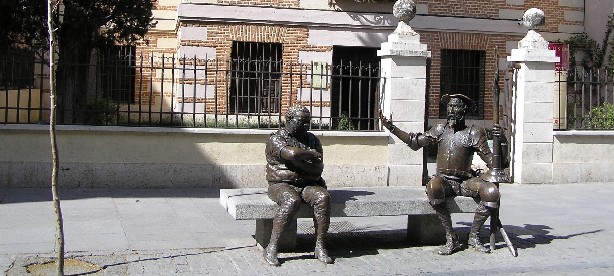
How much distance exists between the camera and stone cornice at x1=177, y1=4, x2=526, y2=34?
630 inches

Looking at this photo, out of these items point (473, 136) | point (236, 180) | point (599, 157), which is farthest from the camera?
point (599, 157)

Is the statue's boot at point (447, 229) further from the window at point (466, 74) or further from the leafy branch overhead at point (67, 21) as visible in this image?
the window at point (466, 74)

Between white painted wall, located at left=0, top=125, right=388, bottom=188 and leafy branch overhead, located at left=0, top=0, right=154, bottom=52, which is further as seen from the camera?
leafy branch overhead, located at left=0, top=0, right=154, bottom=52

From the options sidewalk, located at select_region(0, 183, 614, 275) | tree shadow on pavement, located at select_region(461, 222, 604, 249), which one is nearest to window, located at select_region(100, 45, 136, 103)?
sidewalk, located at select_region(0, 183, 614, 275)

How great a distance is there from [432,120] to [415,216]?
978 centimetres

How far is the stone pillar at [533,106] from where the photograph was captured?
40.9ft

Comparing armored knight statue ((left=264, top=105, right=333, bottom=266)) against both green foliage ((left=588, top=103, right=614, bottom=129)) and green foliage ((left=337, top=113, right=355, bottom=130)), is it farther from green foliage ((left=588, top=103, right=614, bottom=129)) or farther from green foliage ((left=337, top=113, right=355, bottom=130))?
green foliage ((left=588, top=103, right=614, bottom=129))

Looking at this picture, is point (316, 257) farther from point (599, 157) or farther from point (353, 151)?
point (599, 157)

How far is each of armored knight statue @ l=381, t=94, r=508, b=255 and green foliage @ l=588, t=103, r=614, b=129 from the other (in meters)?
6.79

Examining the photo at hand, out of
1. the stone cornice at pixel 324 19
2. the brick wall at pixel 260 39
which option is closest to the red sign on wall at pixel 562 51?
the stone cornice at pixel 324 19

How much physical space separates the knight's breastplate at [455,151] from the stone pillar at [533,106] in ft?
18.3

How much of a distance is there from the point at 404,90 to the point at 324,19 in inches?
203

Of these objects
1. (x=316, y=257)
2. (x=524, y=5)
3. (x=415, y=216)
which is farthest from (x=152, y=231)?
(x=524, y=5)

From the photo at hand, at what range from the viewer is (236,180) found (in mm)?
11562
